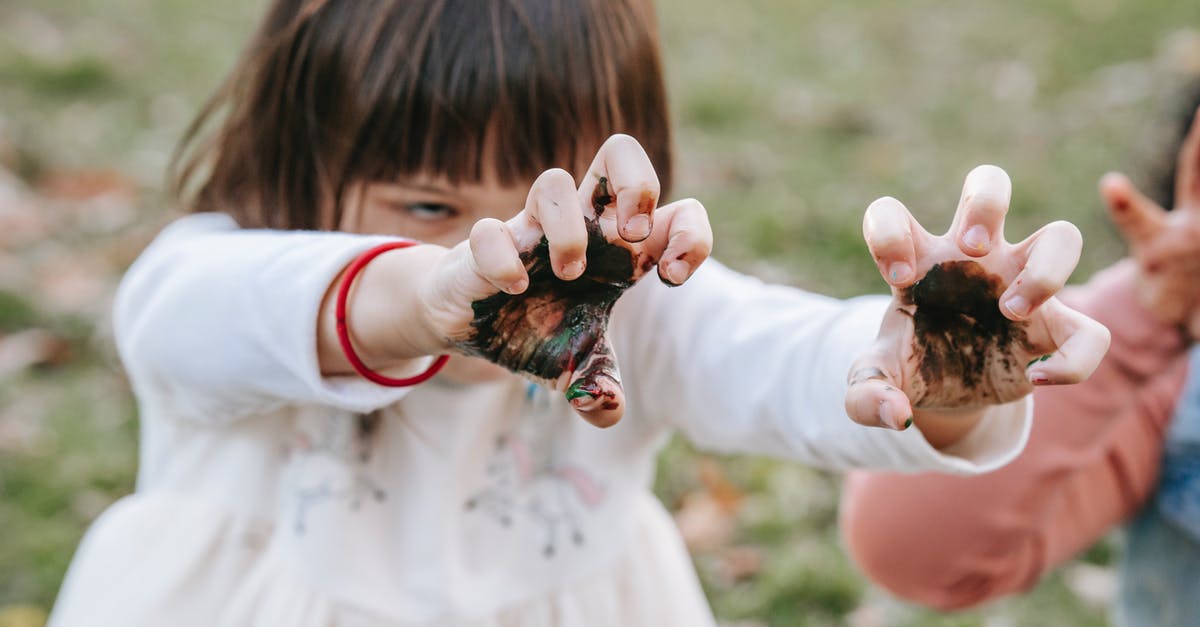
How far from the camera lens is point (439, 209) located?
1.30 m

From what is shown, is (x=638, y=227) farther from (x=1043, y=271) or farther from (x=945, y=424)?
(x=945, y=424)

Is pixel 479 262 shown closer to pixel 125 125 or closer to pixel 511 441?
pixel 511 441

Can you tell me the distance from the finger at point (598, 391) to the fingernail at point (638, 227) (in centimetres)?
10

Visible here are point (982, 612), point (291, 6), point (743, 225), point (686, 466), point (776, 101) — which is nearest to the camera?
point (291, 6)

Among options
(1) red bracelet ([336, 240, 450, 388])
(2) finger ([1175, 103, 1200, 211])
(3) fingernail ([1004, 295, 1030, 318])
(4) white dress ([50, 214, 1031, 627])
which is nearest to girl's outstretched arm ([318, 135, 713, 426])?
(1) red bracelet ([336, 240, 450, 388])

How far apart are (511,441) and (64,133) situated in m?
2.65

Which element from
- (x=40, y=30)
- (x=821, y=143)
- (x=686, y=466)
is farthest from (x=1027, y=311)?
(x=40, y=30)

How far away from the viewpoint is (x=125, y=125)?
12.0ft

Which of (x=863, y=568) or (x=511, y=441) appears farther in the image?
(x=863, y=568)

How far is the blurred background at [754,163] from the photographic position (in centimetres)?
222

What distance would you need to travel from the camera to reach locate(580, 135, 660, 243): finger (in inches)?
35.1

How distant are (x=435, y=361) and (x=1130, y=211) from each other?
0.89m

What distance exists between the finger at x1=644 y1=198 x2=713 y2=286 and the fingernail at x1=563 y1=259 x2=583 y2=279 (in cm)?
7

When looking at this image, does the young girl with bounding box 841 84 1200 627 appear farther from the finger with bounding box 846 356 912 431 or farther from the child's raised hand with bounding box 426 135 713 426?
the child's raised hand with bounding box 426 135 713 426
